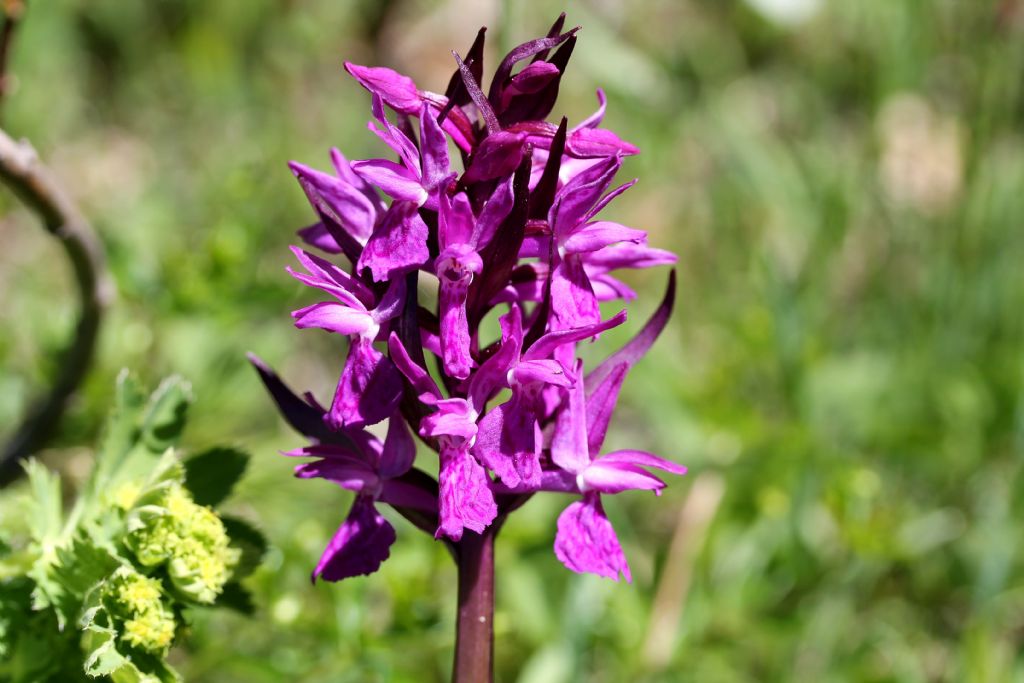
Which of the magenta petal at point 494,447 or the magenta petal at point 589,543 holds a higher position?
the magenta petal at point 494,447

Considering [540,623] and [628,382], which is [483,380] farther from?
[628,382]

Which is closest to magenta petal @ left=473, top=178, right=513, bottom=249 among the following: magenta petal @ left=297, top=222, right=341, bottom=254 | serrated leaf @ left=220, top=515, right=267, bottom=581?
magenta petal @ left=297, top=222, right=341, bottom=254

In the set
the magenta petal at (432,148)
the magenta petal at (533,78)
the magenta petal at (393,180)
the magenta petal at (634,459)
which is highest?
the magenta petal at (533,78)

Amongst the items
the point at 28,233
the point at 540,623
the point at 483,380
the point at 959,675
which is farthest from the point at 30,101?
the point at 959,675

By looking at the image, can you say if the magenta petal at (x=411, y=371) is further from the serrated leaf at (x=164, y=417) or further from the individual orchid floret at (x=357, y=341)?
the serrated leaf at (x=164, y=417)

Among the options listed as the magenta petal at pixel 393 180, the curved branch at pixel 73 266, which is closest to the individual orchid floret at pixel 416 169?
the magenta petal at pixel 393 180

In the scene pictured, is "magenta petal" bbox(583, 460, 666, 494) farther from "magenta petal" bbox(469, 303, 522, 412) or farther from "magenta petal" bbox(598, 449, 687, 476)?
"magenta petal" bbox(469, 303, 522, 412)
